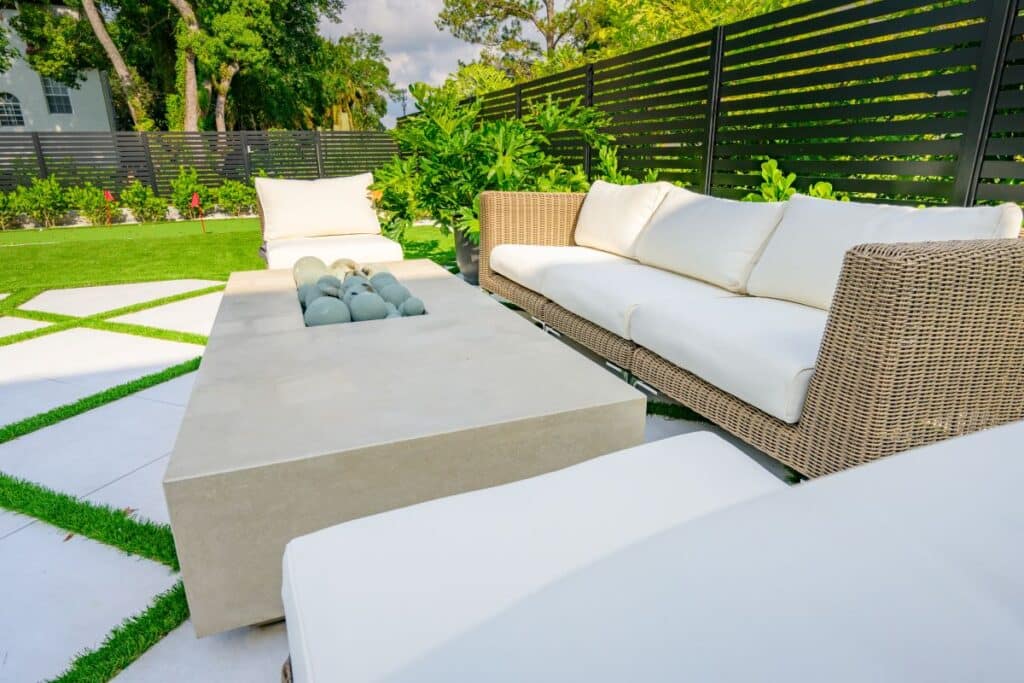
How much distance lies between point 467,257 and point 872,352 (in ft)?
12.0

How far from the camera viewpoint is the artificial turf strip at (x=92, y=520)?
1.47m

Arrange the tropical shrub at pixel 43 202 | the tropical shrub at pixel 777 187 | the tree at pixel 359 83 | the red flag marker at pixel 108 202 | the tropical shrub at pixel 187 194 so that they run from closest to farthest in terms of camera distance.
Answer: the tropical shrub at pixel 777 187 < the tropical shrub at pixel 43 202 < the red flag marker at pixel 108 202 < the tropical shrub at pixel 187 194 < the tree at pixel 359 83

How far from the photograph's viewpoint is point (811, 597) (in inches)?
15.1

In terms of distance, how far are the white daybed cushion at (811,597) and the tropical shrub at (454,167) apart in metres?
3.93

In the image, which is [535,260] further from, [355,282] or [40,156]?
[40,156]

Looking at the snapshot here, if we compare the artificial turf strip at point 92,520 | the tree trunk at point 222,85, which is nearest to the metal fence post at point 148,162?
the tree trunk at point 222,85

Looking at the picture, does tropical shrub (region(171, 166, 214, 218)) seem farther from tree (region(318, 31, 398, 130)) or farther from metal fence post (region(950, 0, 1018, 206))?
tree (region(318, 31, 398, 130))

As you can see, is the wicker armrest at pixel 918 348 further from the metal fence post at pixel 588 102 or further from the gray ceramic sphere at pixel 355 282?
the metal fence post at pixel 588 102

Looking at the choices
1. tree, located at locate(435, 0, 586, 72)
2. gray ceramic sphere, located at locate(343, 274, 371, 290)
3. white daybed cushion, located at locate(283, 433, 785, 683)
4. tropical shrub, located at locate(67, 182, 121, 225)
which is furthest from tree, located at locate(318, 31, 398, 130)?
white daybed cushion, located at locate(283, 433, 785, 683)

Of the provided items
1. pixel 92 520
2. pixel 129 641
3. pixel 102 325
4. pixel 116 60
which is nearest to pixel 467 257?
pixel 102 325

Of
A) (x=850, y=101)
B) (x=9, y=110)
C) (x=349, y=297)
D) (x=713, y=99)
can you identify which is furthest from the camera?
(x=9, y=110)

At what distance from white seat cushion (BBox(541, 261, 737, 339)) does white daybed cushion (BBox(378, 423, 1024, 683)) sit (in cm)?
170

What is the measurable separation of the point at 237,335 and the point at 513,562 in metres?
1.46

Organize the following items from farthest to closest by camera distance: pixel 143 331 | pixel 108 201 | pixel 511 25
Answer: pixel 511 25 < pixel 108 201 < pixel 143 331
